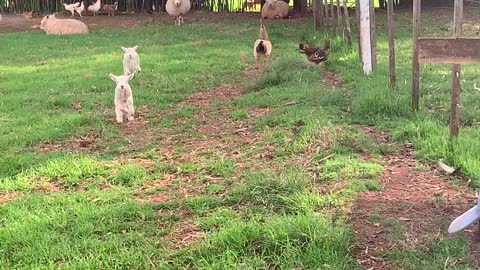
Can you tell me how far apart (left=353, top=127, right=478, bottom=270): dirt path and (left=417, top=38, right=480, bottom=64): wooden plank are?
3.04 ft

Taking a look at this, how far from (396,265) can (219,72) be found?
269 inches

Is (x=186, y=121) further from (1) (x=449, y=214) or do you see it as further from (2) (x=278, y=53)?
(2) (x=278, y=53)

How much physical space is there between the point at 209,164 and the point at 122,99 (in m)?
2.12

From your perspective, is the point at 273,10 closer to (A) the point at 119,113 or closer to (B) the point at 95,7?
(B) the point at 95,7

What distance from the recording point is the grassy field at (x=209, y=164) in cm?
358

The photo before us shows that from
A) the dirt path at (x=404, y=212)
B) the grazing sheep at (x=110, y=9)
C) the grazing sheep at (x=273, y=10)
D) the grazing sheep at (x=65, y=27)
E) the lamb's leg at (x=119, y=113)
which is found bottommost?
the dirt path at (x=404, y=212)

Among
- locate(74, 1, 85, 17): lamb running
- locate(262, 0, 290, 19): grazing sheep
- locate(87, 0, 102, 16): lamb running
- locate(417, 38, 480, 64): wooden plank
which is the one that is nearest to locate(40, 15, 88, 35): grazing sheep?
locate(74, 1, 85, 17): lamb running

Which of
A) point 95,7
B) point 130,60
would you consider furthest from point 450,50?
point 95,7

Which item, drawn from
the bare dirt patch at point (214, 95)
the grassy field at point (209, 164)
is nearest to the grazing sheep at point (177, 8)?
the grassy field at point (209, 164)

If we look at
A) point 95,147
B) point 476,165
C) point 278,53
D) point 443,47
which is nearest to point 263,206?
point 476,165

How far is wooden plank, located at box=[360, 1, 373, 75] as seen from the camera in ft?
27.3

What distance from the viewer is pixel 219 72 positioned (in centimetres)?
975

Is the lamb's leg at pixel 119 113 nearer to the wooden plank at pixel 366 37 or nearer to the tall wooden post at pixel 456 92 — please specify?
the wooden plank at pixel 366 37

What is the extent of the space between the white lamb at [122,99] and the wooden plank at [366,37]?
3505mm
